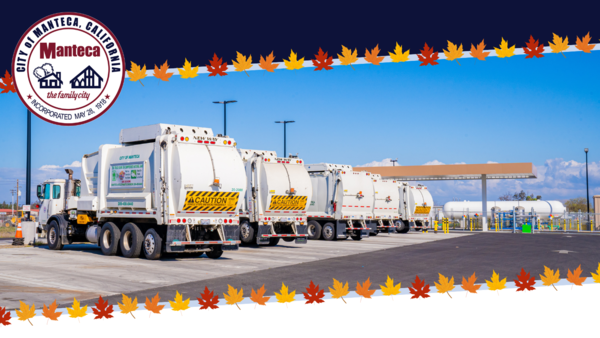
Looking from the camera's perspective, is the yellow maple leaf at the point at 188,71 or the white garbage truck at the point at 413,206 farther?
the white garbage truck at the point at 413,206

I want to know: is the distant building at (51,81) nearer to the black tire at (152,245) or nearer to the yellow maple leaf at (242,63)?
the yellow maple leaf at (242,63)

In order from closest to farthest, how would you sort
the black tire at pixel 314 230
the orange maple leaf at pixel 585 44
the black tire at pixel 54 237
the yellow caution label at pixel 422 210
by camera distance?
the orange maple leaf at pixel 585 44, the black tire at pixel 54 237, the black tire at pixel 314 230, the yellow caution label at pixel 422 210

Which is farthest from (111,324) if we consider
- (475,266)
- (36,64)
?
(475,266)

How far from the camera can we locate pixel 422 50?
6.84 m

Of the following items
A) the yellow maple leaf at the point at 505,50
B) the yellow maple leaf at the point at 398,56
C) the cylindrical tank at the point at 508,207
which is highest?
the yellow maple leaf at the point at 505,50

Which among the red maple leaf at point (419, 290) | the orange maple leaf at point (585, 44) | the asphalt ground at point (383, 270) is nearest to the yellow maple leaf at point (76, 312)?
the asphalt ground at point (383, 270)

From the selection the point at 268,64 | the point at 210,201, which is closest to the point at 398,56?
the point at 268,64

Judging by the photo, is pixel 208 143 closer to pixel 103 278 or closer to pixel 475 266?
pixel 103 278

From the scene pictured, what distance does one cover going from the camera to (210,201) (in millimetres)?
14742

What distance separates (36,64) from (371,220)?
72.2 feet

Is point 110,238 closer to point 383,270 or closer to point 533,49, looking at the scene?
point 383,270

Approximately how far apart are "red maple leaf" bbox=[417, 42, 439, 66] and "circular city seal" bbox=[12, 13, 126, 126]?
11.2ft

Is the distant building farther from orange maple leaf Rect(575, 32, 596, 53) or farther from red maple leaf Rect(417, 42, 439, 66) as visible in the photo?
orange maple leaf Rect(575, 32, 596, 53)

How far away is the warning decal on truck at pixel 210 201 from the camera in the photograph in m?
14.4
